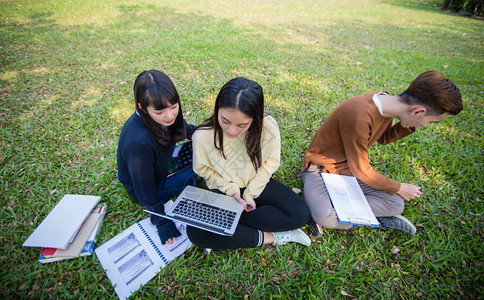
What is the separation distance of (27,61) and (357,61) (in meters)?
8.50

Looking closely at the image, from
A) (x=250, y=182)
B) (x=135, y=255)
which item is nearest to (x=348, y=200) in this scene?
(x=250, y=182)

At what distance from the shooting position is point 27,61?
488 centimetres

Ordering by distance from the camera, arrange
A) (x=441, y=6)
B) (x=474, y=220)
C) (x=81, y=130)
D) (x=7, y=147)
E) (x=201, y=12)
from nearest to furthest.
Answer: (x=474, y=220) → (x=7, y=147) → (x=81, y=130) → (x=201, y=12) → (x=441, y=6)

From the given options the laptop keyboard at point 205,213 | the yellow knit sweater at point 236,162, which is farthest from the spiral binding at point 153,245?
the yellow knit sweater at point 236,162

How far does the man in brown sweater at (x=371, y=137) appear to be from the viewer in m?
1.82

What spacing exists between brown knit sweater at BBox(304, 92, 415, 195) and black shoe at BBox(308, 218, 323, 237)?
0.63 metres

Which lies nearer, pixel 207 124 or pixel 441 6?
pixel 207 124

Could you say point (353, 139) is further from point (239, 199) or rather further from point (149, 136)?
point (149, 136)

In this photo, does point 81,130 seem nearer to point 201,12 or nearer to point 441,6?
point 201,12

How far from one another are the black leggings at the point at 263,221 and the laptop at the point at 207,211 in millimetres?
107

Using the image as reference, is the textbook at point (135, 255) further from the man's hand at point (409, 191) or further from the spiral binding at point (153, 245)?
the man's hand at point (409, 191)

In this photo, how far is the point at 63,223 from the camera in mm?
2059

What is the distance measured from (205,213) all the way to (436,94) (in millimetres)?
2341

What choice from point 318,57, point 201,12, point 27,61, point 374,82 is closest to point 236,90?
point 374,82
